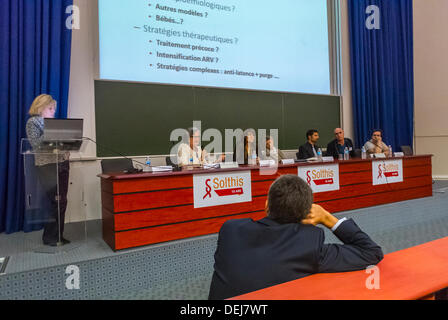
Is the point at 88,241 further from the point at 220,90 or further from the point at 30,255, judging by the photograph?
the point at 220,90

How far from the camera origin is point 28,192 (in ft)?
9.19

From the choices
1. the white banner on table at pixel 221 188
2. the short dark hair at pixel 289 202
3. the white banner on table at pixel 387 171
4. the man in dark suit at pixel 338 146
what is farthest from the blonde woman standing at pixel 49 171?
the man in dark suit at pixel 338 146

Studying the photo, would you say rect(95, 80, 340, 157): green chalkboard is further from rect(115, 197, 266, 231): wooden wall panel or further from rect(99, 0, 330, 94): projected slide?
rect(115, 197, 266, 231): wooden wall panel

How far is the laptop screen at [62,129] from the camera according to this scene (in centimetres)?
250

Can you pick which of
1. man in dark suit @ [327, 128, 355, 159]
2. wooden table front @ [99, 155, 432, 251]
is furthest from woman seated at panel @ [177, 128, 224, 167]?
man in dark suit @ [327, 128, 355, 159]

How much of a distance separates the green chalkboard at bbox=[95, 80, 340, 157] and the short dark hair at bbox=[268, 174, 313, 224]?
3.26 m

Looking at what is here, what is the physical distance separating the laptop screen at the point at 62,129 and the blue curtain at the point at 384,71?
202 inches

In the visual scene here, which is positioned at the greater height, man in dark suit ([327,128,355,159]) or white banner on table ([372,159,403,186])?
man in dark suit ([327,128,355,159])

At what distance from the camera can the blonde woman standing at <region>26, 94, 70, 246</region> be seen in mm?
2676

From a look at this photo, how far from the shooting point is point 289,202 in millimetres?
1137

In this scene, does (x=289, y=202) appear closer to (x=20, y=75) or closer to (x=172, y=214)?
(x=172, y=214)

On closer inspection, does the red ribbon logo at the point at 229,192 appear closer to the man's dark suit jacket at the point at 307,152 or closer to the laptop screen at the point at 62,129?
the laptop screen at the point at 62,129
